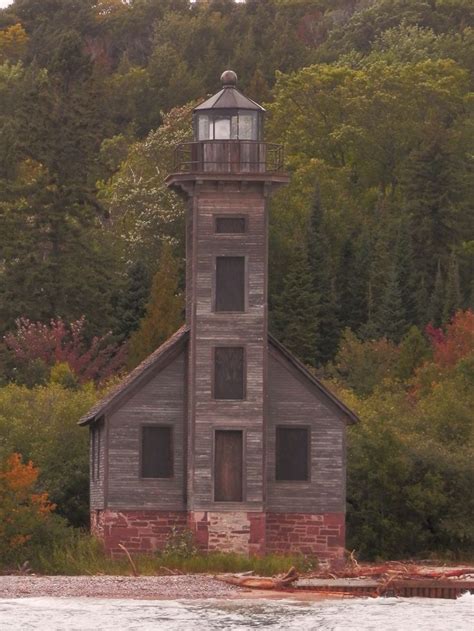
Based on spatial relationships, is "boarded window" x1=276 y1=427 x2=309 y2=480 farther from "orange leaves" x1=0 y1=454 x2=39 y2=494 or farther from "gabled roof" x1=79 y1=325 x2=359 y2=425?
"orange leaves" x1=0 y1=454 x2=39 y2=494

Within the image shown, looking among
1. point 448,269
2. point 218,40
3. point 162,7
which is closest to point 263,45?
point 218,40

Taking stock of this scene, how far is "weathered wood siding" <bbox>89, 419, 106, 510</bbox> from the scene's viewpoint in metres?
59.4

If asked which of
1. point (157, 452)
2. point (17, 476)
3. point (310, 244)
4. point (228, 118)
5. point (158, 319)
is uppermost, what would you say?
point (310, 244)

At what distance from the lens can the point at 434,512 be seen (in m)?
64.6

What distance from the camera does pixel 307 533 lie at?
59500mm

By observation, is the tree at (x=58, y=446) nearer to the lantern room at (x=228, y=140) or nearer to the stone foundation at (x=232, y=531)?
the stone foundation at (x=232, y=531)

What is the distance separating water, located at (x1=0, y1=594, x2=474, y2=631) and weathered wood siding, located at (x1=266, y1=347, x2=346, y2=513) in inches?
299

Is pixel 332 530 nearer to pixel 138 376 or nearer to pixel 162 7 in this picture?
pixel 138 376

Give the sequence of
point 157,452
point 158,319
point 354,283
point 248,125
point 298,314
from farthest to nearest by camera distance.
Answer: point 354,283
point 298,314
point 158,319
point 248,125
point 157,452

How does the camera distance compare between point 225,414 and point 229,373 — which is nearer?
point 225,414

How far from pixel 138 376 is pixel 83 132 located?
48.6m

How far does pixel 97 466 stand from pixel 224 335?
18.6ft

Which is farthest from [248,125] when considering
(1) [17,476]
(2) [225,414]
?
(1) [17,476]

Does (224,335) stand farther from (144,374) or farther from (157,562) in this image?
(157,562)
